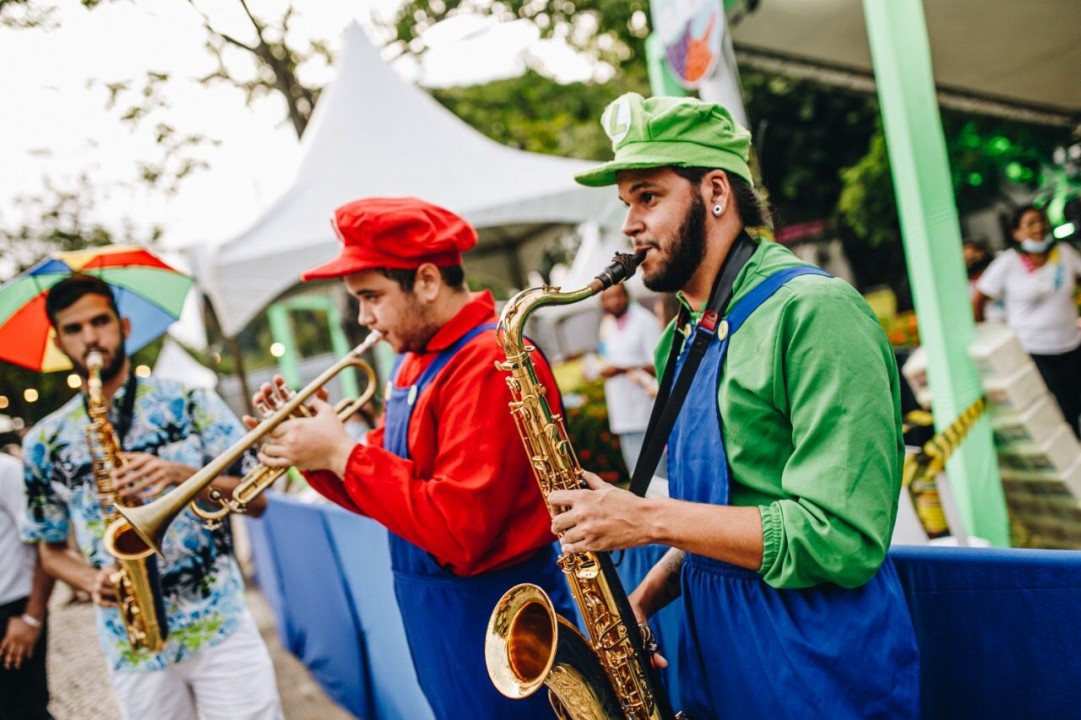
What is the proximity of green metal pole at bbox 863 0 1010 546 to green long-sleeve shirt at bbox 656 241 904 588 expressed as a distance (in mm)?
3317

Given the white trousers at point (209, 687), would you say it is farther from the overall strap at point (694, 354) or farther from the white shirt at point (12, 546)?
the overall strap at point (694, 354)

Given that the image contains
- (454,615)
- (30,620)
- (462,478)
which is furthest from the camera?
(30,620)

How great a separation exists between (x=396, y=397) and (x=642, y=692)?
117 cm

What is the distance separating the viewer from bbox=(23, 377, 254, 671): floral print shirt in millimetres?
2750

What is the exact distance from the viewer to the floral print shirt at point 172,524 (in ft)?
9.02

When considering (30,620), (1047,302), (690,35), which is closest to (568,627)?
(30,620)

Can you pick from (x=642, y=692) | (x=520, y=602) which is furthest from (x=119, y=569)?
(x=642, y=692)

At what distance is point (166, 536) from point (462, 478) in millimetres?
1595

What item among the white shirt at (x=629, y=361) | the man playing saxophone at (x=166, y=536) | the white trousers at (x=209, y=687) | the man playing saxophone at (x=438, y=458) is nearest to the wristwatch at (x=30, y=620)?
the man playing saxophone at (x=166, y=536)

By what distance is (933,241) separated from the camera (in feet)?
14.0

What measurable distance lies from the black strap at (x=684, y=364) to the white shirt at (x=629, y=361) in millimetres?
4578

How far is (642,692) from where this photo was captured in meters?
1.78

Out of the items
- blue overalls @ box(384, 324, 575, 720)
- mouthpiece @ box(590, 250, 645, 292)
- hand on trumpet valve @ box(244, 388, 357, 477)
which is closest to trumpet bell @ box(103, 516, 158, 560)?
hand on trumpet valve @ box(244, 388, 357, 477)

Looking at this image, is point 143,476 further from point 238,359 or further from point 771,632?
point 238,359
